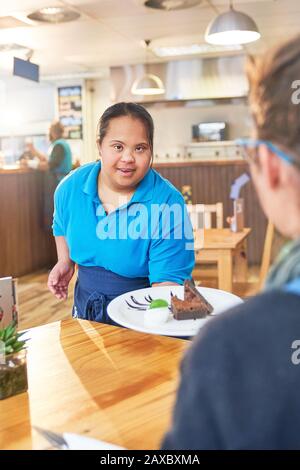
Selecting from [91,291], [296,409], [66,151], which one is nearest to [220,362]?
[296,409]

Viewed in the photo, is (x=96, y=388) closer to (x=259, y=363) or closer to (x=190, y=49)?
(x=259, y=363)

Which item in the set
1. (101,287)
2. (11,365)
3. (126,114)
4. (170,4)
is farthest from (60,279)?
(170,4)

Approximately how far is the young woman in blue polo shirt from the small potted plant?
26.2 inches

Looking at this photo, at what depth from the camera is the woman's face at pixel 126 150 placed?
1.85 metres

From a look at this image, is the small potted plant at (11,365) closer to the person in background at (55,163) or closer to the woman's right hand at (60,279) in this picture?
the woman's right hand at (60,279)

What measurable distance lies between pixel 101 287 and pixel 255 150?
1.30m

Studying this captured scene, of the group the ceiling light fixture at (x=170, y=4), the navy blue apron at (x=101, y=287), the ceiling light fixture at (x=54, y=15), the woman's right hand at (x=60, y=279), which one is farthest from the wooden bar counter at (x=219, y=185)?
the navy blue apron at (x=101, y=287)

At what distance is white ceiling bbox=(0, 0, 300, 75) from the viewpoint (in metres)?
5.92

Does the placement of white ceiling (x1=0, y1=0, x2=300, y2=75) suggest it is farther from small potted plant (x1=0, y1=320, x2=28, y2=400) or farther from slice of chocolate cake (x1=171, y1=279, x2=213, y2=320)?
small potted plant (x1=0, y1=320, x2=28, y2=400)

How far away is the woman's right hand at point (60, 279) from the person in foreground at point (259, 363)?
1.46 metres

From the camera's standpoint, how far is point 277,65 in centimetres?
59

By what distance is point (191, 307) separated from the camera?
1397 millimetres

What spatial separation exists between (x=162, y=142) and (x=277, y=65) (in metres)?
10.1

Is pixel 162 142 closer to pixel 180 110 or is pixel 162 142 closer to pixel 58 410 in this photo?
pixel 180 110
